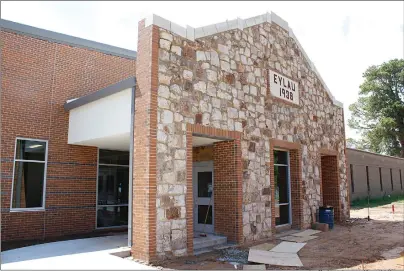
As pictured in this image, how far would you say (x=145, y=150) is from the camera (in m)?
8.09

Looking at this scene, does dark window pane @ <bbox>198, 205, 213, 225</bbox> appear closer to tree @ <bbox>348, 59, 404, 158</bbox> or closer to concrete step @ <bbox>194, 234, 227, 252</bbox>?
concrete step @ <bbox>194, 234, 227, 252</bbox>

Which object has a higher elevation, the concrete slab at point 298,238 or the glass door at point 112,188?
the glass door at point 112,188

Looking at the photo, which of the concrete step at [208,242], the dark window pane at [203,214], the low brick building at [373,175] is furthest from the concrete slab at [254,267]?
the low brick building at [373,175]

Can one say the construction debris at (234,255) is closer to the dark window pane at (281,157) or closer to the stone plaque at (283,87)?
the dark window pane at (281,157)

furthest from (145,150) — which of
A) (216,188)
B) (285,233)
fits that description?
(285,233)

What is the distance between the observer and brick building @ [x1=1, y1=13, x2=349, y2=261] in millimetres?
8375

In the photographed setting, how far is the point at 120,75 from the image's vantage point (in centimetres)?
1406

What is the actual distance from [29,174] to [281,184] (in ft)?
27.6

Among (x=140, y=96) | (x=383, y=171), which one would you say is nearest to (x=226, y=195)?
(x=140, y=96)

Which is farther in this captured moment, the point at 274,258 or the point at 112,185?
the point at 112,185

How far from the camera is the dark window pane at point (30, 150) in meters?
10.9

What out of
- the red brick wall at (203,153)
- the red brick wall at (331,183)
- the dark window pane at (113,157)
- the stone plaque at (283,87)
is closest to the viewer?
the red brick wall at (203,153)

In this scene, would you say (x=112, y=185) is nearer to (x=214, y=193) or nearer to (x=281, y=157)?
(x=214, y=193)

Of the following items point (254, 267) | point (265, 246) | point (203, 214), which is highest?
point (203, 214)
